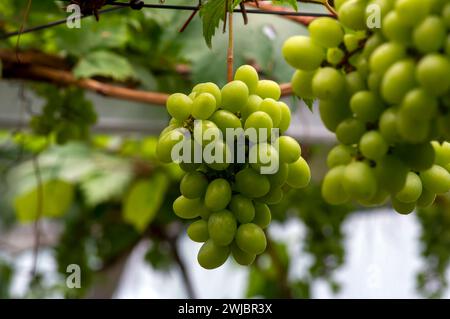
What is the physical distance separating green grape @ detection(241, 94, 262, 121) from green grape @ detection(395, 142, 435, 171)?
0.10 meters

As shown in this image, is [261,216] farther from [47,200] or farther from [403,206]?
[47,200]

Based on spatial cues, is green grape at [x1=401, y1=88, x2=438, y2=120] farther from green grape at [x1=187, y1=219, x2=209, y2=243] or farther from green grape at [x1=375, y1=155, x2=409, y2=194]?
green grape at [x1=187, y1=219, x2=209, y2=243]

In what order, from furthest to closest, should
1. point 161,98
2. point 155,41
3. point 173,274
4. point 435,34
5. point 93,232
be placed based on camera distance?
point 173,274
point 93,232
point 155,41
point 161,98
point 435,34

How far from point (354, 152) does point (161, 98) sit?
1.74ft

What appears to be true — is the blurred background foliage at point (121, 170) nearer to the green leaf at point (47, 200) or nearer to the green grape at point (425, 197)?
the green leaf at point (47, 200)

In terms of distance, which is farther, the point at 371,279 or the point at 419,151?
the point at 371,279

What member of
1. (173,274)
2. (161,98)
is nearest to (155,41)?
(161,98)

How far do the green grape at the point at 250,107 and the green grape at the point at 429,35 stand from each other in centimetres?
13

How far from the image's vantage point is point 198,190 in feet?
1.34

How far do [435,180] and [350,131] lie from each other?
0.08 m

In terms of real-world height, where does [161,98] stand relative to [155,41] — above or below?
below

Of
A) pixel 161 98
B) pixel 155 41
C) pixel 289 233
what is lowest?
pixel 161 98

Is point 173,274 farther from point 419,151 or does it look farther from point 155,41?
point 419,151

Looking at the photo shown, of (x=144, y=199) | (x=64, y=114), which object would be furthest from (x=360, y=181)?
(x=144, y=199)
